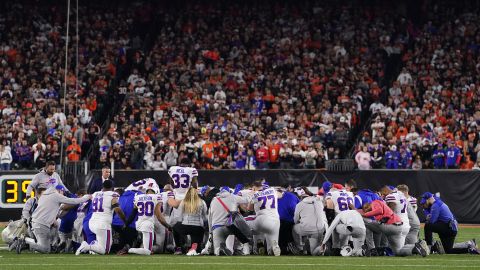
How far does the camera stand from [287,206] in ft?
65.9

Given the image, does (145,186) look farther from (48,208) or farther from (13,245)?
(13,245)

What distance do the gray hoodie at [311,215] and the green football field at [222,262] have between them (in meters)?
0.67

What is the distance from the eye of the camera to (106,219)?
768 inches

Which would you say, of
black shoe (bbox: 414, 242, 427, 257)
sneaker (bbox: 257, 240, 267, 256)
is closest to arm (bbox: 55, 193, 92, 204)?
sneaker (bbox: 257, 240, 267, 256)

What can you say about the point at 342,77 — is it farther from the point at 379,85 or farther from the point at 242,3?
the point at 242,3

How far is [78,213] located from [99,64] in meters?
18.8

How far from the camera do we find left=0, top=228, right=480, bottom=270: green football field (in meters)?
17.0

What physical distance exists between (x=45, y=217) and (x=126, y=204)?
57.0 inches

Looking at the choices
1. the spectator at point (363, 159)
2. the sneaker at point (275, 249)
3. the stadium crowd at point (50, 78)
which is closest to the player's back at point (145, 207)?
the sneaker at point (275, 249)

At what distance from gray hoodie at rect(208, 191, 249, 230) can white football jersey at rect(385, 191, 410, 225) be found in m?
2.52

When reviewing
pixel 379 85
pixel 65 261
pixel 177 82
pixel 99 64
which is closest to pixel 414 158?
pixel 379 85

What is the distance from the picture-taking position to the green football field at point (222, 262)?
55.9 feet

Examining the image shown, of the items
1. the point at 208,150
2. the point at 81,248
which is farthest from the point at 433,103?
the point at 81,248

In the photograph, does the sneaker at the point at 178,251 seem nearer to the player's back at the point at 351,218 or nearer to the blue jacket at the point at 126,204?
the blue jacket at the point at 126,204
